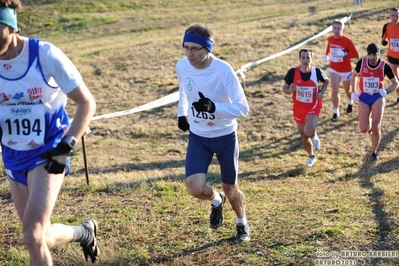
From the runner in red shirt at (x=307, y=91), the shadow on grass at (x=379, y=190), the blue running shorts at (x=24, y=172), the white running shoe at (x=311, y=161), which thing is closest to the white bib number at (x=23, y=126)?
the blue running shorts at (x=24, y=172)

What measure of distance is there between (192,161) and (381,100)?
17.1 ft

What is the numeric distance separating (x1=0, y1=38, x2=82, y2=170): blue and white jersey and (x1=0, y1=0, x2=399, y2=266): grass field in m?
1.42

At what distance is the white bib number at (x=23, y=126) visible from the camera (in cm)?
397

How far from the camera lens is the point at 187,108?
5.77m

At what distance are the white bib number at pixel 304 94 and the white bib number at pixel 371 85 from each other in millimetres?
901

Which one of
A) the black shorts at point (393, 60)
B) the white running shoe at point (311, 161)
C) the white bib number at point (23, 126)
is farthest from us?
the black shorts at point (393, 60)

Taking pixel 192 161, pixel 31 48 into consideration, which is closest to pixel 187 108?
pixel 192 161

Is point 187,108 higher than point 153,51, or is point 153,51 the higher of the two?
point 187,108

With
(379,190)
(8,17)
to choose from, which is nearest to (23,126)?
(8,17)

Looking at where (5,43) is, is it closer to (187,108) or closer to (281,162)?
(187,108)

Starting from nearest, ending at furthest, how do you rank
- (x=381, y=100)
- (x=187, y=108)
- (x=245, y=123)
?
(x=187, y=108), (x=381, y=100), (x=245, y=123)

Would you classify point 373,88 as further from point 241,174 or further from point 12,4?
point 12,4

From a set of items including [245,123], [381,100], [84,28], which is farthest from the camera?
[84,28]

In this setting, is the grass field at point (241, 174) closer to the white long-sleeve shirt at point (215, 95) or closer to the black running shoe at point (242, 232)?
the black running shoe at point (242, 232)
